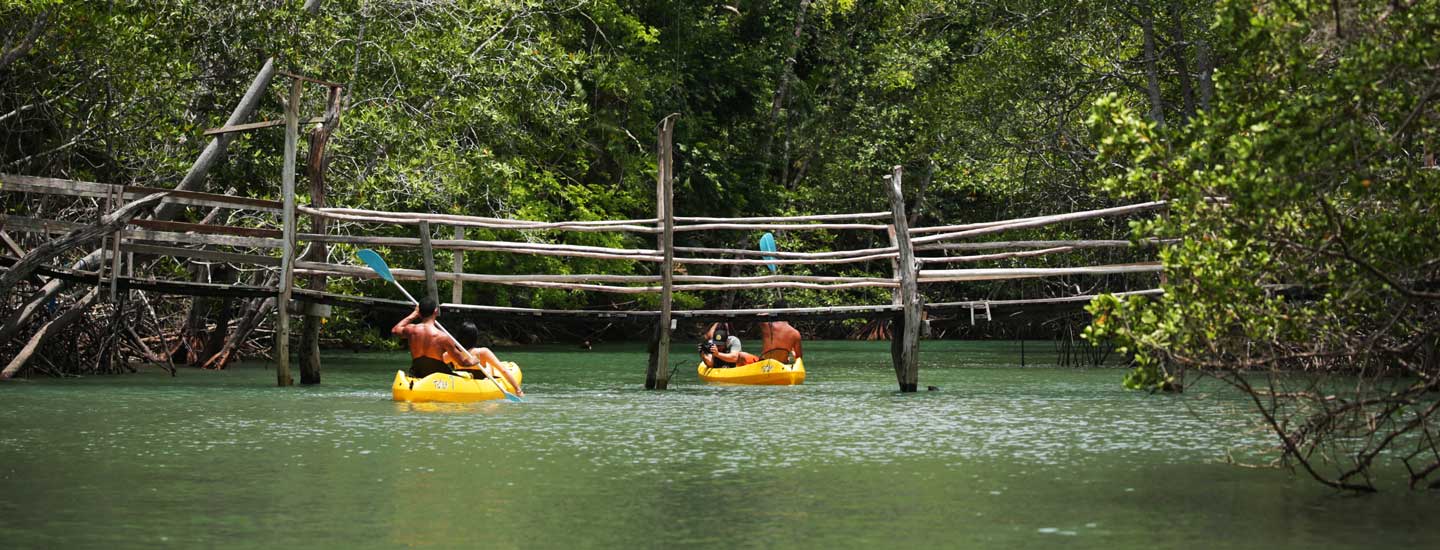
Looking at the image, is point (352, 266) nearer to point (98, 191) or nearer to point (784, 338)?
point (98, 191)

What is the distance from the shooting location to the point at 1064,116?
2119 centimetres

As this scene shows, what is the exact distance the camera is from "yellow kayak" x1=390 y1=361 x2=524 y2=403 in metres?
13.2

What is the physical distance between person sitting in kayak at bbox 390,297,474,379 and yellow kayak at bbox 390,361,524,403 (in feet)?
0.42

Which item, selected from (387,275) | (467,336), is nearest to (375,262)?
(387,275)

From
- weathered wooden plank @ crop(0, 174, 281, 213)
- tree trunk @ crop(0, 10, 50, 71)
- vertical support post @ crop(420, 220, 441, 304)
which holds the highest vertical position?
tree trunk @ crop(0, 10, 50, 71)

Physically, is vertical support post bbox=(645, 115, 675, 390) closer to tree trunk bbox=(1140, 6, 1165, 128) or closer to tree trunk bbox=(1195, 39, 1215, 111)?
tree trunk bbox=(1140, 6, 1165, 128)

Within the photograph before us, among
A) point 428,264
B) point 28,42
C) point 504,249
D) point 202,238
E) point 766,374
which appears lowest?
point 766,374

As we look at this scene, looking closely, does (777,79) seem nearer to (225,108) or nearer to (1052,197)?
(1052,197)

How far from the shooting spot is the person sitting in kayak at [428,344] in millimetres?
13500

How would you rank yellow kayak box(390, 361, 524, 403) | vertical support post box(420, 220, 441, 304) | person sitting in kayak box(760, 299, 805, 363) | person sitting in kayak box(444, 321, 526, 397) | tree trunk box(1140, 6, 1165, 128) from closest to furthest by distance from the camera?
1. yellow kayak box(390, 361, 524, 403)
2. person sitting in kayak box(444, 321, 526, 397)
3. vertical support post box(420, 220, 441, 304)
4. person sitting in kayak box(760, 299, 805, 363)
5. tree trunk box(1140, 6, 1165, 128)

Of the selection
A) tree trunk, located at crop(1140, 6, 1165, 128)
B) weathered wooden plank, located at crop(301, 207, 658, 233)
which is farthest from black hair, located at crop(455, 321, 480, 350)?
tree trunk, located at crop(1140, 6, 1165, 128)

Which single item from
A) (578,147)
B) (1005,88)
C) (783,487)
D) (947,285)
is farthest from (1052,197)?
(783,487)

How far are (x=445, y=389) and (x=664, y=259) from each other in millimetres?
2493

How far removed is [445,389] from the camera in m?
13.4
